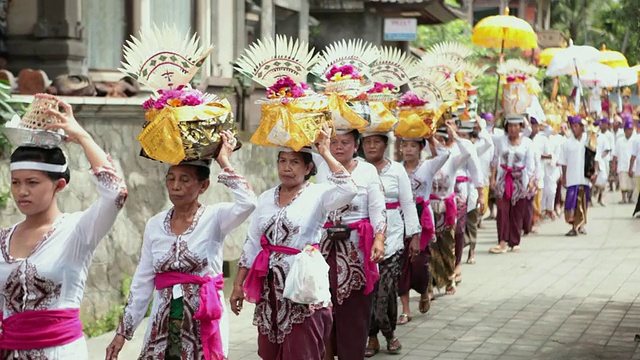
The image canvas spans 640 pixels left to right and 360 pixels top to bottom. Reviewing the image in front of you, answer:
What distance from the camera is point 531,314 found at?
Answer: 11328 mm

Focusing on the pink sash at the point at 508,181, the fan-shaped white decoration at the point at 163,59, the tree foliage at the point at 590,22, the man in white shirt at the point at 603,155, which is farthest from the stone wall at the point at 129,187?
the tree foliage at the point at 590,22

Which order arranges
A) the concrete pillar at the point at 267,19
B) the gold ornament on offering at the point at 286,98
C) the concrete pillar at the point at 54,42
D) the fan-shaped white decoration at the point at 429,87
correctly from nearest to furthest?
the gold ornament on offering at the point at 286,98 → the fan-shaped white decoration at the point at 429,87 → the concrete pillar at the point at 54,42 → the concrete pillar at the point at 267,19

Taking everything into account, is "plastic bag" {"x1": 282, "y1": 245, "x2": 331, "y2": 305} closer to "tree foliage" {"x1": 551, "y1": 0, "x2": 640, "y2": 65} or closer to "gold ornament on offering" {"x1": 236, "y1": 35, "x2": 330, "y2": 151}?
"gold ornament on offering" {"x1": 236, "y1": 35, "x2": 330, "y2": 151}

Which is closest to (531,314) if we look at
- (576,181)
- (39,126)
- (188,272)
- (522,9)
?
(188,272)

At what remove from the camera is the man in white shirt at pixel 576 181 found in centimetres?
1955

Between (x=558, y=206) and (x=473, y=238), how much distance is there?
9.56 m

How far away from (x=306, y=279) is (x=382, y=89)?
3.16m

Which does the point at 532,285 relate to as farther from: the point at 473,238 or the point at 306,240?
the point at 306,240

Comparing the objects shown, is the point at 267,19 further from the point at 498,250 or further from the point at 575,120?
the point at 575,120

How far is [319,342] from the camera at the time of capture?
695 centimetres

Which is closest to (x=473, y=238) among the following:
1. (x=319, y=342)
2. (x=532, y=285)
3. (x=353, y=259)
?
(x=532, y=285)

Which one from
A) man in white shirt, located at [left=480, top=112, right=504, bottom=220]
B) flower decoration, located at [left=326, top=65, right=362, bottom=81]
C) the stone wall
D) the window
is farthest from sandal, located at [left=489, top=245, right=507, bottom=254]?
flower decoration, located at [left=326, top=65, right=362, bottom=81]

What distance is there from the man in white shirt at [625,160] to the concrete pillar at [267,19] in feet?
43.1

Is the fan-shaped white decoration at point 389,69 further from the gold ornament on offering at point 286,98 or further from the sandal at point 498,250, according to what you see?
the sandal at point 498,250
